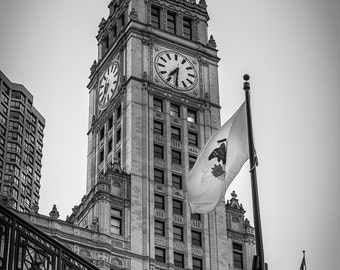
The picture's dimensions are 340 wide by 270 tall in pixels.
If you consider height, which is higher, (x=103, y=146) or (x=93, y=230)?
(x=103, y=146)

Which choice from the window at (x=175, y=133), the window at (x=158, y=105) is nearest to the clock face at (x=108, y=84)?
the window at (x=158, y=105)

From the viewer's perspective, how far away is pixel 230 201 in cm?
10081

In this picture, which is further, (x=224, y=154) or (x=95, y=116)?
(x=95, y=116)

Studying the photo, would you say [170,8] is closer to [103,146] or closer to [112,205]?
[103,146]

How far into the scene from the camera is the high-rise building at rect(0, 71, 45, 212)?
159125 mm

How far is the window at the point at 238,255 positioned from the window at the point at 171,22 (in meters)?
26.1

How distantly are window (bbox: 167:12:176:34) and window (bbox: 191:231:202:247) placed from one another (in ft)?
82.6

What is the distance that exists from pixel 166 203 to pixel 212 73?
19.7 meters

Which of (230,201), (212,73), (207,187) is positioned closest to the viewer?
(207,187)

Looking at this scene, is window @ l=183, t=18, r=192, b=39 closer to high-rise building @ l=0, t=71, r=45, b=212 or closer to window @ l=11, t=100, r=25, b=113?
high-rise building @ l=0, t=71, r=45, b=212

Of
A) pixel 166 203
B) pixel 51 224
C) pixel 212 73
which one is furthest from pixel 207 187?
pixel 212 73

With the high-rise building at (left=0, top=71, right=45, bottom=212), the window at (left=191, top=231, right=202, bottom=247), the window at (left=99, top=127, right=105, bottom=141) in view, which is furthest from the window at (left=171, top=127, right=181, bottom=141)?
the high-rise building at (left=0, top=71, right=45, bottom=212)

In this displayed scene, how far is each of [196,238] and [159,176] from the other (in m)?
7.07

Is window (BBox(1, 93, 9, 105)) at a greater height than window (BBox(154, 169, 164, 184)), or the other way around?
window (BBox(1, 93, 9, 105))
